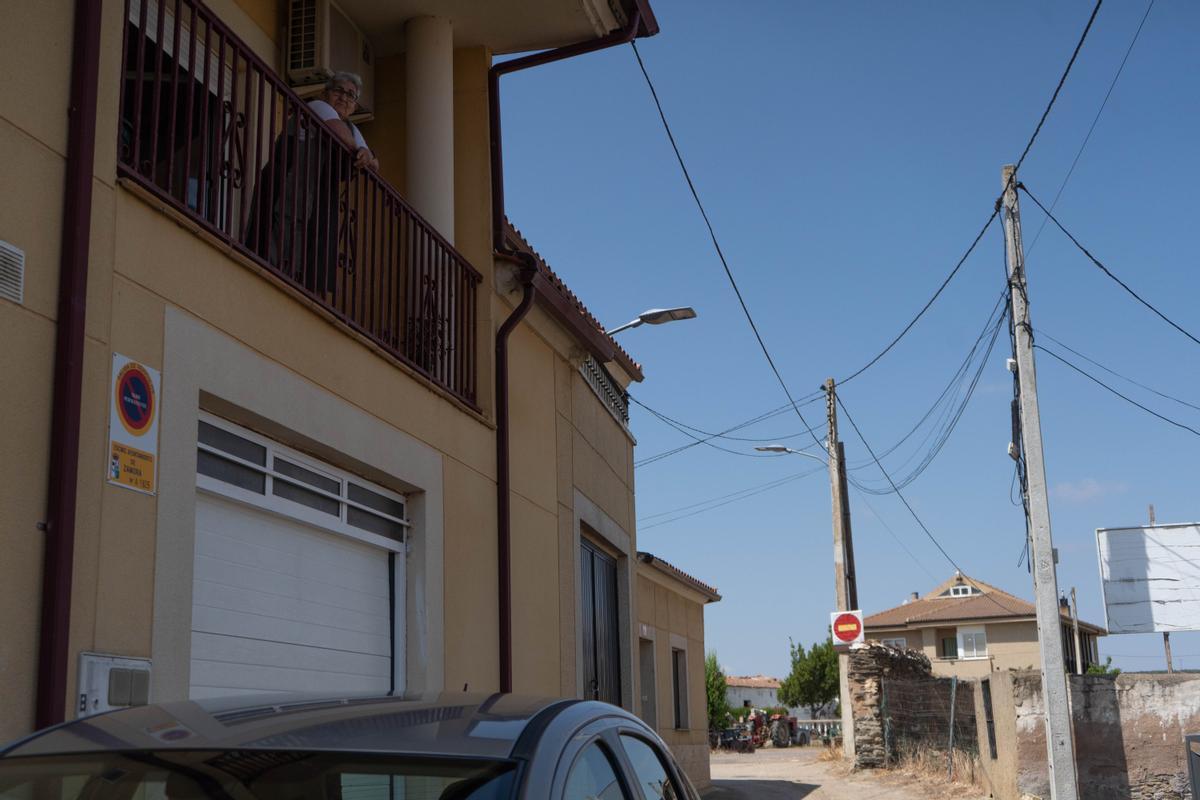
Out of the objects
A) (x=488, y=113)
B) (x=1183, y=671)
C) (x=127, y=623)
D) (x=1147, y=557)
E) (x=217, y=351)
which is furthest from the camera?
(x=1147, y=557)

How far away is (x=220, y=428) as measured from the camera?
605cm

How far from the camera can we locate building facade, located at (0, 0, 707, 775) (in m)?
4.68

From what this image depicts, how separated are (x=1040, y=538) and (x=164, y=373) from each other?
1315 centimetres

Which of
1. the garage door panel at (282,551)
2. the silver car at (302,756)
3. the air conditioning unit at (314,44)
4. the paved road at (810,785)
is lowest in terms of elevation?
the paved road at (810,785)

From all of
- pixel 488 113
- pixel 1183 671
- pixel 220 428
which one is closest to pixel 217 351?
pixel 220 428

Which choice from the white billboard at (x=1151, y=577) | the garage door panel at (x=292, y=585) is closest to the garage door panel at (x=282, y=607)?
the garage door panel at (x=292, y=585)

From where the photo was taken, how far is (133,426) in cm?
507

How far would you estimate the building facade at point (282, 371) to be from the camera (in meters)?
4.68

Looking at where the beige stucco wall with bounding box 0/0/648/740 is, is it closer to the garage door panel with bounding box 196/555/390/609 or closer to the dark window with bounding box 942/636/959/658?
the garage door panel with bounding box 196/555/390/609

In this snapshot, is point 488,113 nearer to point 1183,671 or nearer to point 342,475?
point 342,475

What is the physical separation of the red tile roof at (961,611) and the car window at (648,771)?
52.0 meters

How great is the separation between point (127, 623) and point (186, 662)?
41cm

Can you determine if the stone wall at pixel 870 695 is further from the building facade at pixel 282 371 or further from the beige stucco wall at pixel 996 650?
the beige stucco wall at pixel 996 650

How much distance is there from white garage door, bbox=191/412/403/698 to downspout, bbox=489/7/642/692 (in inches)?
51.9
